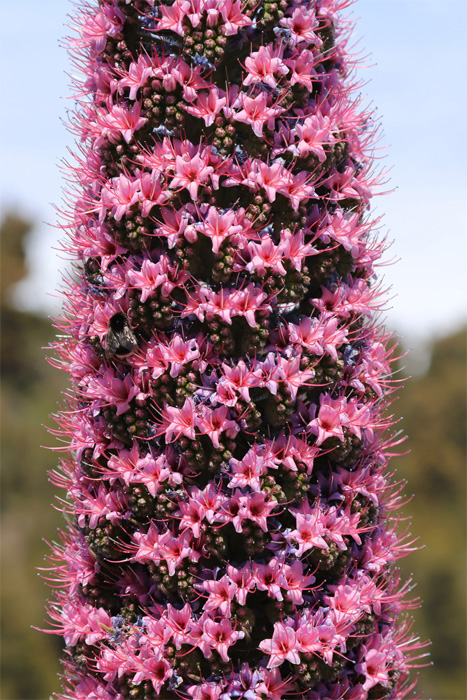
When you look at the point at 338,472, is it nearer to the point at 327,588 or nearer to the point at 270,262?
the point at 327,588

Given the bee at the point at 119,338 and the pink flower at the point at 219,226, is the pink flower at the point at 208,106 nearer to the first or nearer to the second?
the pink flower at the point at 219,226

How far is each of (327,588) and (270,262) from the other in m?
2.31

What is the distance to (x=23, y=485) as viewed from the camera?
41.0 metres

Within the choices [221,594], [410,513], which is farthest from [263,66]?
[410,513]

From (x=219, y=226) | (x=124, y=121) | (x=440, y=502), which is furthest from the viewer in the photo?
(x=440, y=502)

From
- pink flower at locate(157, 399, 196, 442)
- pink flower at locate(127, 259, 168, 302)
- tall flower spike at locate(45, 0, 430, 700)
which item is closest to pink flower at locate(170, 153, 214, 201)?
tall flower spike at locate(45, 0, 430, 700)

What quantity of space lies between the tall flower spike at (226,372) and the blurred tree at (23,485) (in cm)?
521

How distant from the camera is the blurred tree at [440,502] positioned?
3219 centimetres

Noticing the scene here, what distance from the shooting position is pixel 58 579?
6.12 m

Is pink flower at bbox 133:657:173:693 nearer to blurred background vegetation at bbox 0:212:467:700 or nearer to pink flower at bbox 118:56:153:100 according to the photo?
pink flower at bbox 118:56:153:100

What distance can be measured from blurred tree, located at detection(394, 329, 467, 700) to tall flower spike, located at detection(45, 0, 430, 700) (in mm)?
27264

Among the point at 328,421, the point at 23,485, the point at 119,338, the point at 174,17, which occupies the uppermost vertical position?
the point at 174,17

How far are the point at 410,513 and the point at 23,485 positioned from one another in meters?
20.4

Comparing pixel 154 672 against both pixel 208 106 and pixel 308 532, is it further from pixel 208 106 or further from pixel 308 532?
pixel 208 106
